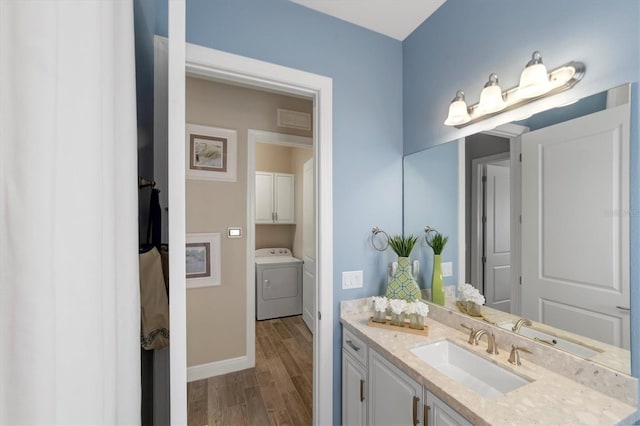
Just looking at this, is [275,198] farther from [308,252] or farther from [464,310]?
[464,310]

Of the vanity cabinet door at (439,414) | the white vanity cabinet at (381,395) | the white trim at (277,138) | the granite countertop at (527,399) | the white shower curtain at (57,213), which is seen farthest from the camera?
the white trim at (277,138)

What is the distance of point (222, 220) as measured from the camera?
8.50ft

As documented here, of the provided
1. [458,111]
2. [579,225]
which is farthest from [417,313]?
[458,111]

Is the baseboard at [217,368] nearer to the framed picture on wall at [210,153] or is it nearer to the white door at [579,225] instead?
the framed picture on wall at [210,153]

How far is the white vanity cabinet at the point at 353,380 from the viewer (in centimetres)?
146

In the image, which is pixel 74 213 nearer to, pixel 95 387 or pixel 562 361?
pixel 95 387

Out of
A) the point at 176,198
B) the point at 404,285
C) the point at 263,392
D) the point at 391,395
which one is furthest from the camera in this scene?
the point at 263,392

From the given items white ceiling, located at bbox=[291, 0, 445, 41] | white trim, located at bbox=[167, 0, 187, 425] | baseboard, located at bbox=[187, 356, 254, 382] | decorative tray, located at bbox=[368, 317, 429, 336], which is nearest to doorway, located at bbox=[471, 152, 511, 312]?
decorative tray, located at bbox=[368, 317, 429, 336]

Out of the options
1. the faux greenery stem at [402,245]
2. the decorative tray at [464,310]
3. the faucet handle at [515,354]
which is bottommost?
the faucet handle at [515,354]

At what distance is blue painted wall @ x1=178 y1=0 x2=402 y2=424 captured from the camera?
4.92 feet

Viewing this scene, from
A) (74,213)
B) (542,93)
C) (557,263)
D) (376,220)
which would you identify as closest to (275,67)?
(376,220)

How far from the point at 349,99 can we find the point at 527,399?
5.42 ft

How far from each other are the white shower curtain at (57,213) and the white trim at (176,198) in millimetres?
210

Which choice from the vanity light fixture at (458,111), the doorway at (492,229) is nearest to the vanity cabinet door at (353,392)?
the doorway at (492,229)
